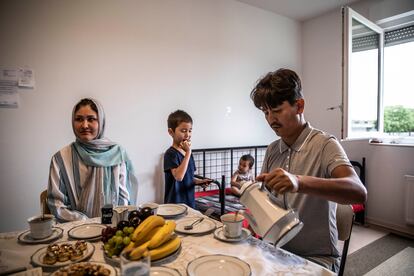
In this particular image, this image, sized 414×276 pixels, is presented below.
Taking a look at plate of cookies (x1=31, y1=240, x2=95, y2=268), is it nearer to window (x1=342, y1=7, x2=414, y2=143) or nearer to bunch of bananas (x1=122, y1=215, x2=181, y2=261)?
bunch of bananas (x1=122, y1=215, x2=181, y2=261)

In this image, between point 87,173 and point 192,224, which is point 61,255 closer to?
point 192,224

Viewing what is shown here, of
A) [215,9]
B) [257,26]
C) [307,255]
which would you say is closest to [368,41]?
[257,26]

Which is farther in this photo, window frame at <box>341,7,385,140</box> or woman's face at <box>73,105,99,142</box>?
window frame at <box>341,7,385,140</box>

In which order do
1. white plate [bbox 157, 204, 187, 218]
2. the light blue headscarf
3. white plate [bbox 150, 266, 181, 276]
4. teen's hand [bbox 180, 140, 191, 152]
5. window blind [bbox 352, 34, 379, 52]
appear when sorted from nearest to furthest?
white plate [bbox 150, 266, 181, 276]
white plate [bbox 157, 204, 187, 218]
the light blue headscarf
teen's hand [bbox 180, 140, 191, 152]
window blind [bbox 352, 34, 379, 52]

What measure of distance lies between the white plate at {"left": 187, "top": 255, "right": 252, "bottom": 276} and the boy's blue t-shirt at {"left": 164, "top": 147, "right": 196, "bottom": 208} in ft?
3.70

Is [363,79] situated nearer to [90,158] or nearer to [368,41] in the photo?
[368,41]

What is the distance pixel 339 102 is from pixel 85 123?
301 centimetres

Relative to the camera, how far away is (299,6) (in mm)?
3219

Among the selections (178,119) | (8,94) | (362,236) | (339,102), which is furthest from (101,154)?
(339,102)

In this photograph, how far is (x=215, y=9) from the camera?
288cm

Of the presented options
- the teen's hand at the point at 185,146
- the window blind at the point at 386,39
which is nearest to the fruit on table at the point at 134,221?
the teen's hand at the point at 185,146

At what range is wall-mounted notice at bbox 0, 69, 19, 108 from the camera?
74.5 inches

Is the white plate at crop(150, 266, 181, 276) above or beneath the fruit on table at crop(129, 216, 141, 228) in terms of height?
beneath

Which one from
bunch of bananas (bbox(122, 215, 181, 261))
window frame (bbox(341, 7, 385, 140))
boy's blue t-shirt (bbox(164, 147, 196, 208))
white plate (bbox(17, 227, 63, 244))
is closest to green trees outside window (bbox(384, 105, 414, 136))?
window frame (bbox(341, 7, 385, 140))
